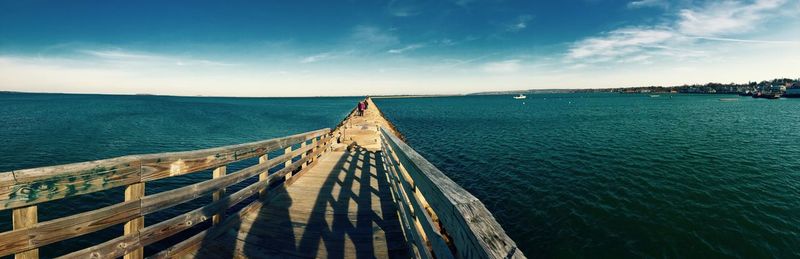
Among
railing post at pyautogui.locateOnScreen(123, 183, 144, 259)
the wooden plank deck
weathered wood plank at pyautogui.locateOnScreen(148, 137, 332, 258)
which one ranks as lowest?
the wooden plank deck

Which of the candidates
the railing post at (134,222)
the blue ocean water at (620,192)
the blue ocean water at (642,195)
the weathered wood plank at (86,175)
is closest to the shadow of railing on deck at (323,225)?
the railing post at (134,222)

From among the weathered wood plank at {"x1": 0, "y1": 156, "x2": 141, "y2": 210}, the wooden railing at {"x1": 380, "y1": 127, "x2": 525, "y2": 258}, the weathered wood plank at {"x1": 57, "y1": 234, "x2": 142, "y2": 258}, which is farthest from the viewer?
the weathered wood plank at {"x1": 57, "y1": 234, "x2": 142, "y2": 258}

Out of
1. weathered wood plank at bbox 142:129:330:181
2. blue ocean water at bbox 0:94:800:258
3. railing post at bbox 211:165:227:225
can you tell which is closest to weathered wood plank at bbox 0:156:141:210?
weathered wood plank at bbox 142:129:330:181

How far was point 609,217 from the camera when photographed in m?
9.31

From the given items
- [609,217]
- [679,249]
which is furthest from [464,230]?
[609,217]

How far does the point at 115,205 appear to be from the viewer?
10.1 ft

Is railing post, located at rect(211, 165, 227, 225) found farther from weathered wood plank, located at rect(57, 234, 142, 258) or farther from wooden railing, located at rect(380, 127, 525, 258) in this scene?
wooden railing, located at rect(380, 127, 525, 258)

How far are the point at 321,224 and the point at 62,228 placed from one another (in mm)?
2816

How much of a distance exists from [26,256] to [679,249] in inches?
433

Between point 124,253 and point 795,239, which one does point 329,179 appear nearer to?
point 124,253

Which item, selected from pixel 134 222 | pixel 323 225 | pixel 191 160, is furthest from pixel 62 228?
pixel 323 225

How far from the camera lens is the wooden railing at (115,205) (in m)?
2.53

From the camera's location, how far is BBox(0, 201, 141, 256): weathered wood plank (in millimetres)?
2492

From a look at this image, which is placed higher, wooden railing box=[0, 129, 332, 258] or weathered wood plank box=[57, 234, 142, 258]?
wooden railing box=[0, 129, 332, 258]
